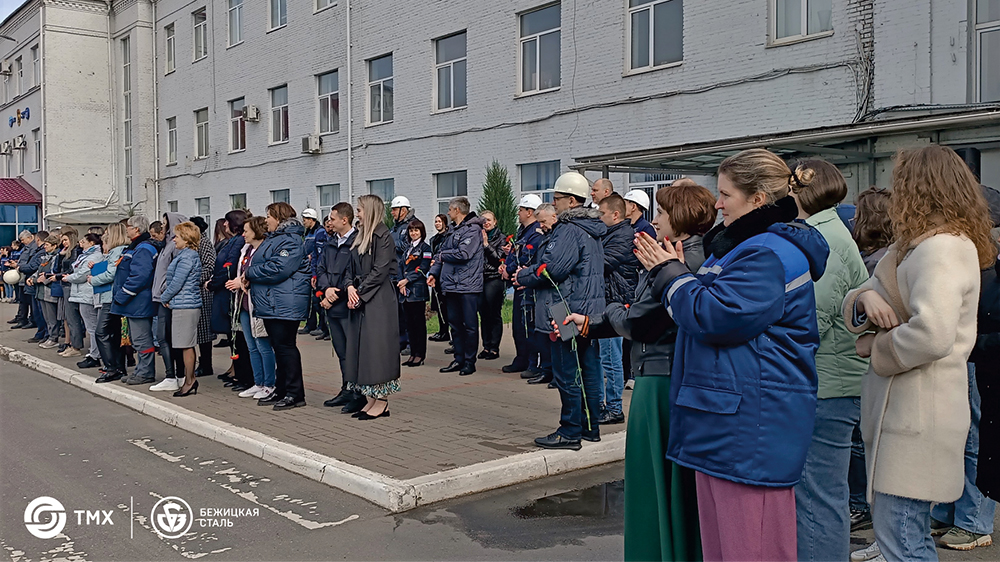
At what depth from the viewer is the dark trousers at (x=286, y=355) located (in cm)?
854

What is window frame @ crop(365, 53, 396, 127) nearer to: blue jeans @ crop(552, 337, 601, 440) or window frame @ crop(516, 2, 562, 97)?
window frame @ crop(516, 2, 562, 97)

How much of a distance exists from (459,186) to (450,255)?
9429 millimetres

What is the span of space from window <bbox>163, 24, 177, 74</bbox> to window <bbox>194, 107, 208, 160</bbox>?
2.82 metres

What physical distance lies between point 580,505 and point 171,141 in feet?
103

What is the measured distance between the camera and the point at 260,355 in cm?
931

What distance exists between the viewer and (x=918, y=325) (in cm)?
341

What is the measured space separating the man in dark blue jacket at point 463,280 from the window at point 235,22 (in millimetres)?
19466

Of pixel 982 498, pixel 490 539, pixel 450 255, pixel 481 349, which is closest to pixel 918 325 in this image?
pixel 982 498

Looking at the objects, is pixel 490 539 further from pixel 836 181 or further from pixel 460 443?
pixel 836 181

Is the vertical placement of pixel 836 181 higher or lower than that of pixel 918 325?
higher

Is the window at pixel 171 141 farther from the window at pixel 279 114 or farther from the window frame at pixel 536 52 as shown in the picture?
the window frame at pixel 536 52

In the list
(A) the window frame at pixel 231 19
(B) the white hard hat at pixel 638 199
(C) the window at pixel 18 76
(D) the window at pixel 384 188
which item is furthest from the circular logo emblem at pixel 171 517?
(C) the window at pixel 18 76

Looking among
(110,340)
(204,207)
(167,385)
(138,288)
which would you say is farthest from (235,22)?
(167,385)

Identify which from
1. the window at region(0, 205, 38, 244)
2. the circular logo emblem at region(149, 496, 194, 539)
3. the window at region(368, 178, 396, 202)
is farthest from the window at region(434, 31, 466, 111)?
the window at region(0, 205, 38, 244)
